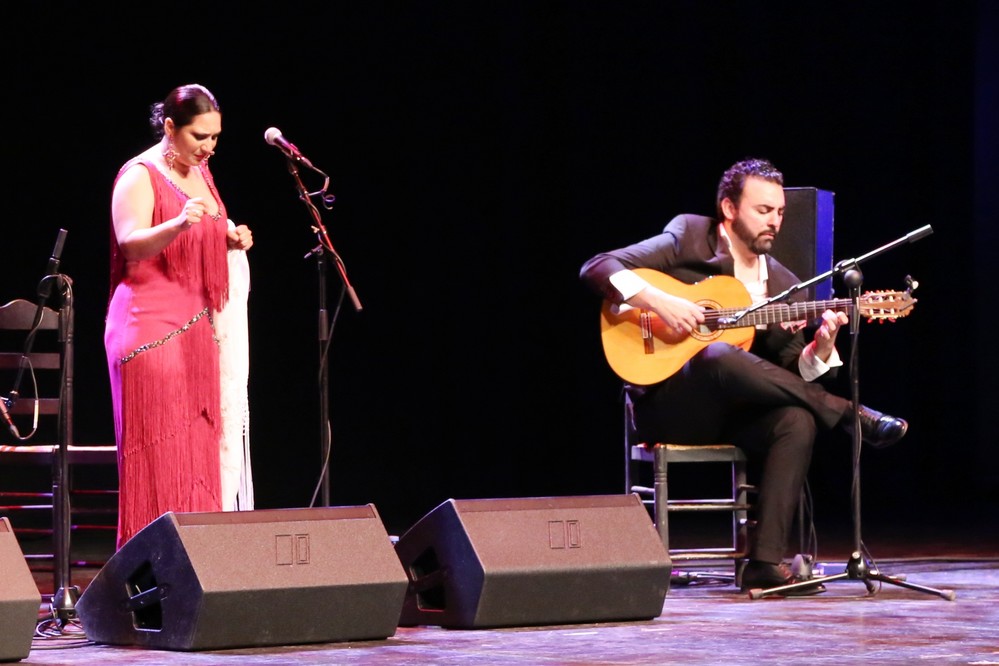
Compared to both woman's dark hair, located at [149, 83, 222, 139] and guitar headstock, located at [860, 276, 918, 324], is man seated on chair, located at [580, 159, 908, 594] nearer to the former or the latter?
guitar headstock, located at [860, 276, 918, 324]

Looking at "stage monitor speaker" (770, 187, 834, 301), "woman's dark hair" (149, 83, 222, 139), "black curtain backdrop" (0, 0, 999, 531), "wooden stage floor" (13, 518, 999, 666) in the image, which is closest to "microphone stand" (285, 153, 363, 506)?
"woman's dark hair" (149, 83, 222, 139)

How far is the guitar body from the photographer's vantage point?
4461mm

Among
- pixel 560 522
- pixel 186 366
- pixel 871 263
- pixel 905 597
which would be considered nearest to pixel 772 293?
pixel 905 597

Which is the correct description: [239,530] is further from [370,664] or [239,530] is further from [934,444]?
[934,444]

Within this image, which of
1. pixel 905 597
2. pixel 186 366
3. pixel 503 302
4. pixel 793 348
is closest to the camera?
pixel 186 366

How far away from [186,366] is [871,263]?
168 inches

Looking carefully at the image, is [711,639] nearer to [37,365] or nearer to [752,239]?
[752,239]

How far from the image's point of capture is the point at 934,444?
7.17 m

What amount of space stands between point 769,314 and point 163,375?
6.00ft

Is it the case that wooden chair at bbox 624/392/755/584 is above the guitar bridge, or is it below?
below

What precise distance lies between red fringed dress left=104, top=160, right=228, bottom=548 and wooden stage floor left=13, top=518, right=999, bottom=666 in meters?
0.39

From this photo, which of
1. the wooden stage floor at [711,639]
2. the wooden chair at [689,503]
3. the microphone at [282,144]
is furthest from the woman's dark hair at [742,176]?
the microphone at [282,144]

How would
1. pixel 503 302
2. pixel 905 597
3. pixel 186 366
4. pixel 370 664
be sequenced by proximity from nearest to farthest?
pixel 370 664 → pixel 186 366 → pixel 905 597 → pixel 503 302

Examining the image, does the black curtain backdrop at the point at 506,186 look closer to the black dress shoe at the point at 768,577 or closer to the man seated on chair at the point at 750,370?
the man seated on chair at the point at 750,370
